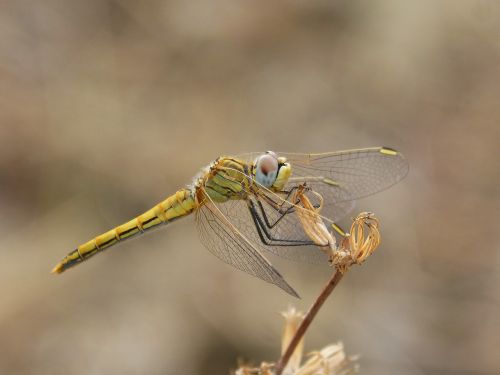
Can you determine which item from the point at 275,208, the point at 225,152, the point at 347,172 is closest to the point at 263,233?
the point at 275,208

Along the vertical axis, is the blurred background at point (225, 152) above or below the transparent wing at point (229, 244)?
above

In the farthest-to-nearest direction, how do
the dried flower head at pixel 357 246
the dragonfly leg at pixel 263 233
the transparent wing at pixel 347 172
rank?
the transparent wing at pixel 347 172 < the dragonfly leg at pixel 263 233 < the dried flower head at pixel 357 246

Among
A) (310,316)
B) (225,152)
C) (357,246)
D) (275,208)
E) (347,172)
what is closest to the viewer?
(310,316)

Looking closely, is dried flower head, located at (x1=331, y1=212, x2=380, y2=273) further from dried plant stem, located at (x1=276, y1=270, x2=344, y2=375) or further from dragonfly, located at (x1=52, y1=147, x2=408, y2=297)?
dragonfly, located at (x1=52, y1=147, x2=408, y2=297)

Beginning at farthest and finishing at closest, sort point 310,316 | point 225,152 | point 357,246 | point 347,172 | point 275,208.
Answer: point 225,152 → point 347,172 → point 275,208 → point 357,246 → point 310,316

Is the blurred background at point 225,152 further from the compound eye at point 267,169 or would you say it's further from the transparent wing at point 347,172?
the compound eye at point 267,169

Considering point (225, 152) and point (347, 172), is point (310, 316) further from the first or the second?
point (225, 152)

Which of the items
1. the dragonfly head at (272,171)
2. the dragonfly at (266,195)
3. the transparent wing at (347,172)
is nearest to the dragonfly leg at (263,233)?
the dragonfly at (266,195)
